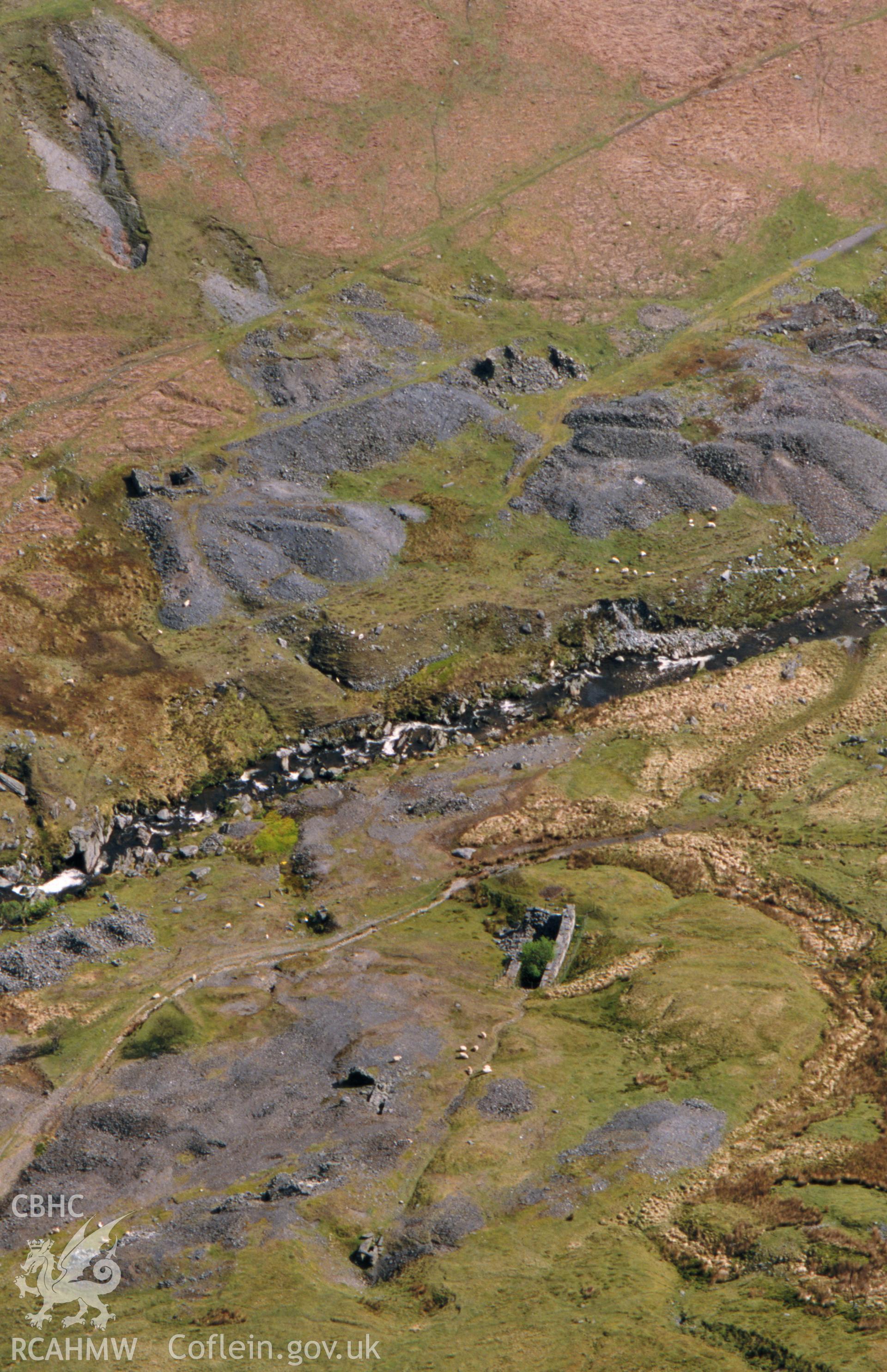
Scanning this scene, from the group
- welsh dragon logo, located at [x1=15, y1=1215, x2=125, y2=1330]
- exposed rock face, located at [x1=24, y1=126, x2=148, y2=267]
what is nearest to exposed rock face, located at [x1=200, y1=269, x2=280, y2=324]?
exposed rock face, located at [x1=24, y1=126, x2=148, y2=267]

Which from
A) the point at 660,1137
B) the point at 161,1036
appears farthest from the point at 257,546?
the point at 660,1137

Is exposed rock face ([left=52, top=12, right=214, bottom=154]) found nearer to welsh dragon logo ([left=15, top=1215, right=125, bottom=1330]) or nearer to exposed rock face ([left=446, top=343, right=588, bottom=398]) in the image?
exposed rock face ([left=446, top=343, right=588, bottom=398])

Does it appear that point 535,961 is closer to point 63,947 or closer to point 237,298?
point 63,947

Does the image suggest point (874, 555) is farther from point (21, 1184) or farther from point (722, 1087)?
point (21, 1184)

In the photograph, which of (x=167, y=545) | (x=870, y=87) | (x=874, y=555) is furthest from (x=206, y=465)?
(x=870, y=87)

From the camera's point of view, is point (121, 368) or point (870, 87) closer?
point (121, 368)

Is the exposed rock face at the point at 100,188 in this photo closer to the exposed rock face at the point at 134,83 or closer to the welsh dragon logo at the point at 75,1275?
the exposed rock face at the point at 134,83

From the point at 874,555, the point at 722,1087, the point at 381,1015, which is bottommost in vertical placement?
the point at 381,1015
